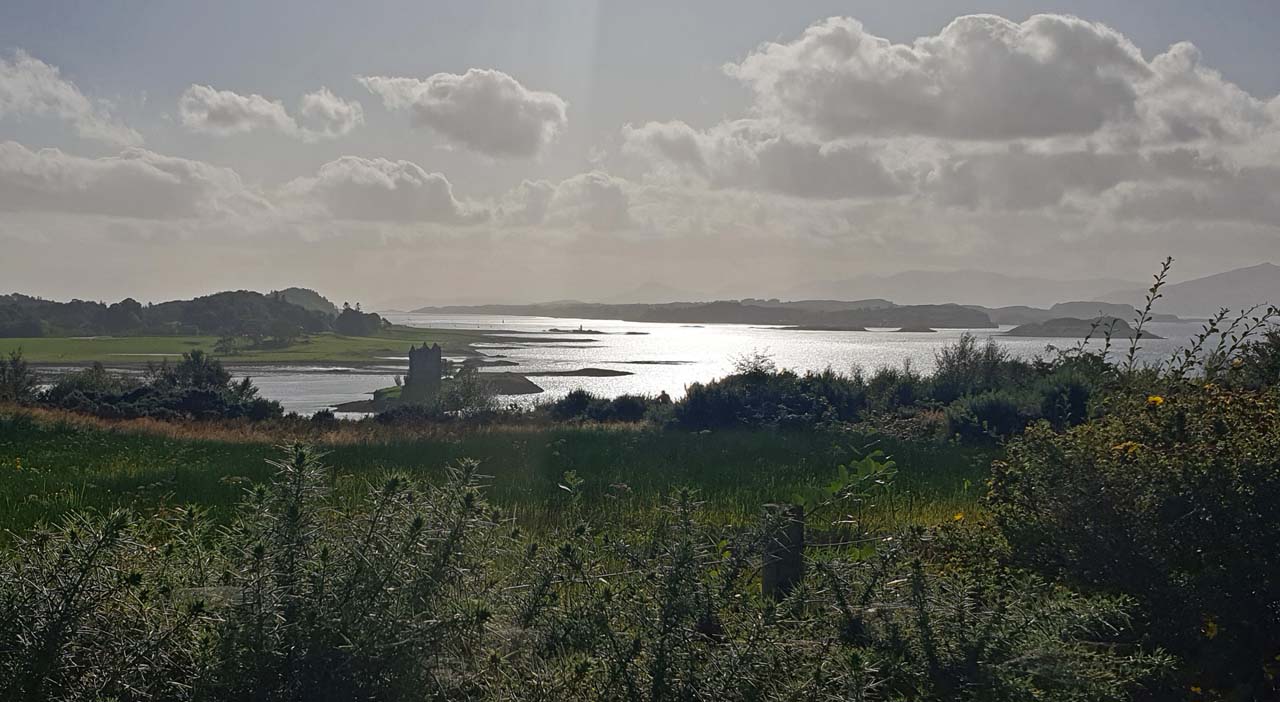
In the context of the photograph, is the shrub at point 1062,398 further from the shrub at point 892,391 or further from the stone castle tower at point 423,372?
the stone castle tower at point 423,372

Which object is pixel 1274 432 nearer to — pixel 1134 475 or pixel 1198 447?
pixel 1198 447

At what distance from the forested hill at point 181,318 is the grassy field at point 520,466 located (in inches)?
4488

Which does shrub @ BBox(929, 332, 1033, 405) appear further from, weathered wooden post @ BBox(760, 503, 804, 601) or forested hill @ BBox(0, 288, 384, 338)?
forested hill @ BBox(0, 288, 384, 338)

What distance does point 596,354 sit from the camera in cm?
13450

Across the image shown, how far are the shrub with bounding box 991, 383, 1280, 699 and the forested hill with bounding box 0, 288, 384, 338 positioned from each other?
418 feet

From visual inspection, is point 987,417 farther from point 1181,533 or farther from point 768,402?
point 1181,533

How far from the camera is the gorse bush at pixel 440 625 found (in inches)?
120

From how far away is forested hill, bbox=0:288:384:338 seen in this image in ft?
437

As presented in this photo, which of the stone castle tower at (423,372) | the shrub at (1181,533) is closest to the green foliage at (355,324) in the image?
the stone castle tower at (423,372)

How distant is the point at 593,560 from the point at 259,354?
108853 millimetres

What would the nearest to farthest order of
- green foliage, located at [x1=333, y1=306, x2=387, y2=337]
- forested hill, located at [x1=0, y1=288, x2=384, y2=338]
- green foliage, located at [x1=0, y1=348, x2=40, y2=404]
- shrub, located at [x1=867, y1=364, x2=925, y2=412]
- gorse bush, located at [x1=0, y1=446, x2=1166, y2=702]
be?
gorse bush, located at [x1=0, y1=446, x2=1166, y2=702] < shrub, located at [x1=867, y1=364, x2=925, y2=412] < green foliage, located at [x1=0, y1=348, x2=40, y2=404] < forested hill, located at [x1=0, y1=288, x2=384, y2=338] < green foliage, located at [x1=333, y1=306, x2=387, y2=337]

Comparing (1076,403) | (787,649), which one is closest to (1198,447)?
(787,649)

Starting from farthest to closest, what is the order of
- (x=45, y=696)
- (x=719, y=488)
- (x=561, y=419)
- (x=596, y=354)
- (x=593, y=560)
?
(x=596, y=354) → (x=561, y=419) → (x=719, y=488) → (x=593, y=560) → (x=45, y=696)

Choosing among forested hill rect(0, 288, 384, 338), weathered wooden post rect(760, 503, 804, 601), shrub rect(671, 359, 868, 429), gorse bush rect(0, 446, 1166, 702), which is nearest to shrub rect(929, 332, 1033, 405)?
shrub rect(671, 359, 868, 429)
